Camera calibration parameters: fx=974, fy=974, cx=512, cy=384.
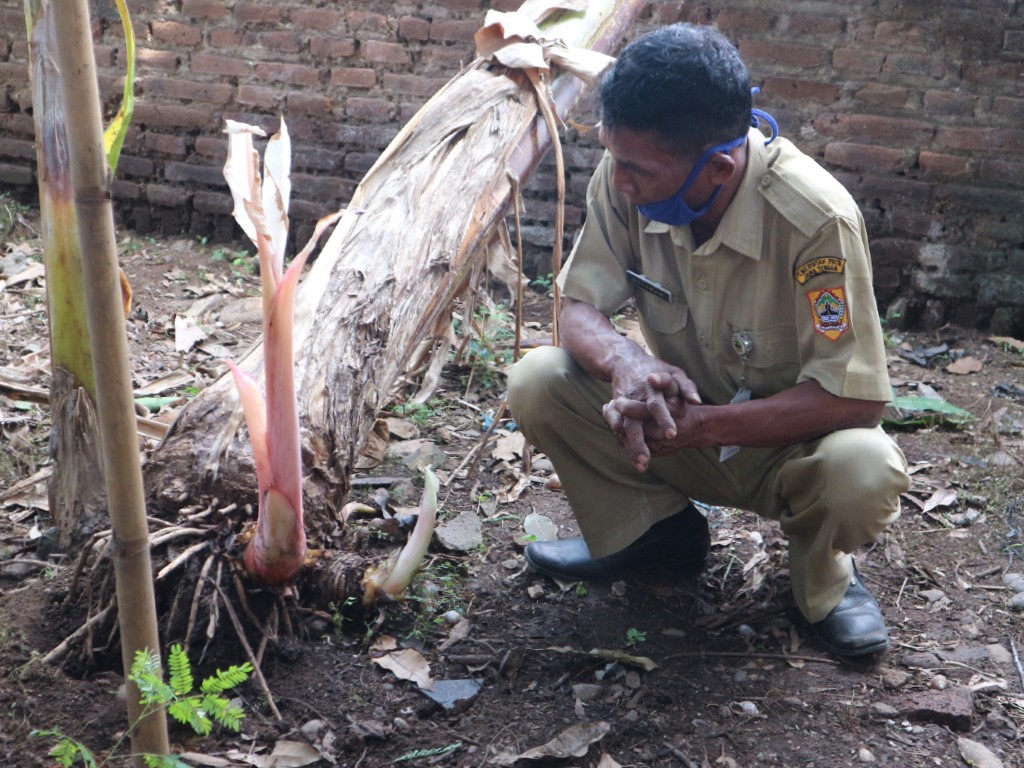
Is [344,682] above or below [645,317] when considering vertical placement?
below

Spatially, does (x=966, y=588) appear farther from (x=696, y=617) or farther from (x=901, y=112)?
(x=901, y=112)

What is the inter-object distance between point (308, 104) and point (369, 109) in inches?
12.8

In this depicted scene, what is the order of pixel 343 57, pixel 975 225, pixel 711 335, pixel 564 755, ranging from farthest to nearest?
pixel 343 57 < pixel 975 225 < pixel 711 335 < pixel 564 755

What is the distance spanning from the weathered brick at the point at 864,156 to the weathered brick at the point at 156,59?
334cm

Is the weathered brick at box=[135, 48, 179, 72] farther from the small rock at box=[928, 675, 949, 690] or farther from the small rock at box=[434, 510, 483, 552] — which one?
the small rock at box=[928, 675, 949, 690]

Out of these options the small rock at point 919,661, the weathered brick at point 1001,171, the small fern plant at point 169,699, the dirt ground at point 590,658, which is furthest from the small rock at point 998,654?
the weathered brick at point 1001,171

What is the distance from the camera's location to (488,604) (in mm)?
2436

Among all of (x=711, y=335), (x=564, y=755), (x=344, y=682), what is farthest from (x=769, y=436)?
(x=344, y=682)

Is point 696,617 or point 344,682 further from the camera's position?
point 696,617

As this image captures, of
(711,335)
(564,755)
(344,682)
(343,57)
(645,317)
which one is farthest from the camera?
(343,57)

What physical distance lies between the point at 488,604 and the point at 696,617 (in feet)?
1.70

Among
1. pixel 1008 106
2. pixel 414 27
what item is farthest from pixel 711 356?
pixel 414 27

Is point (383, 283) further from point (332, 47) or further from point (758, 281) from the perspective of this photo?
point (332, 47)

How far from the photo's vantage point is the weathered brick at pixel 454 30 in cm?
482
